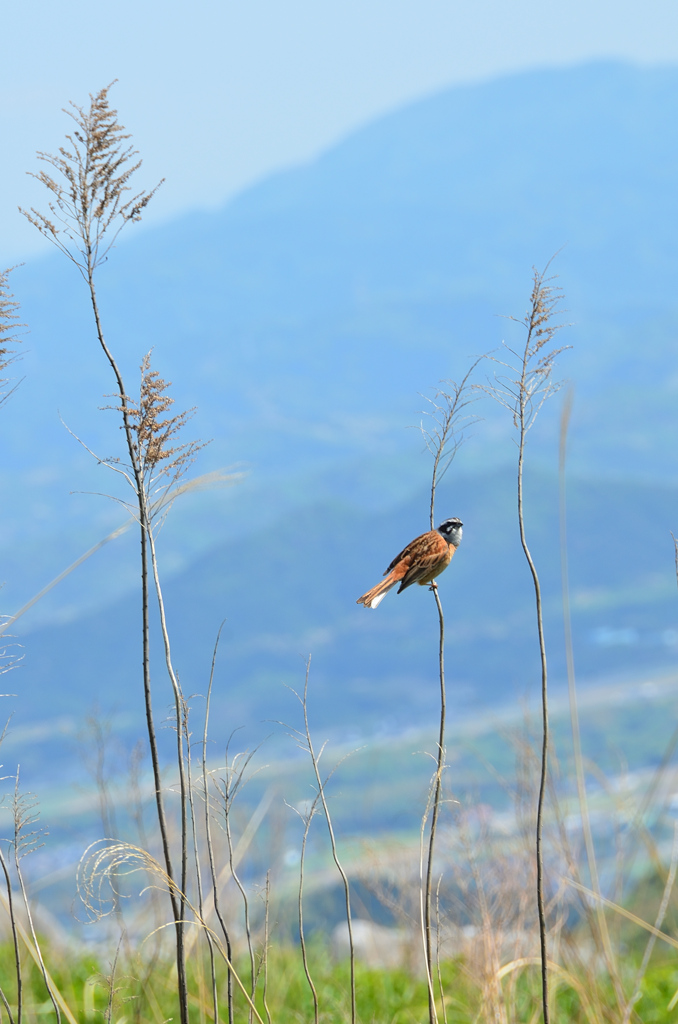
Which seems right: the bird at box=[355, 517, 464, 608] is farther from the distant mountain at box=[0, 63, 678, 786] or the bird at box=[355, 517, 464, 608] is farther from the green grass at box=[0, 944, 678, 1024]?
the distant mountain at box=[0, 63, 678, 786]

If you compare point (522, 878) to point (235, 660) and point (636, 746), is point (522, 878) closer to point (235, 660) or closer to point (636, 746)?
point (636, 746)

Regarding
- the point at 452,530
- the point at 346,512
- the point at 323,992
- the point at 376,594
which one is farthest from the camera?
the point at 346,512

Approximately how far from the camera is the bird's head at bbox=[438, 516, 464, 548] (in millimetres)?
1850

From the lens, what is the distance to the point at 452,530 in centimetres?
188

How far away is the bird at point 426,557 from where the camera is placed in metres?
1.86

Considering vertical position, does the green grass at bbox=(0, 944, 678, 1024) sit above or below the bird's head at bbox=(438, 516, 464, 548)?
below

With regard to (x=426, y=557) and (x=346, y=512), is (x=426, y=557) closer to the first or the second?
(x=426, y=557)

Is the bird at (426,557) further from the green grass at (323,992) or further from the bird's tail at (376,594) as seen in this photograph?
the green grass at (323,992)

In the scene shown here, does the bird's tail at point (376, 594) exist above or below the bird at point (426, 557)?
below

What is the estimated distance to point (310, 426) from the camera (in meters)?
183

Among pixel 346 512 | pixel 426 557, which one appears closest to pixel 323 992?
pixel 426 557

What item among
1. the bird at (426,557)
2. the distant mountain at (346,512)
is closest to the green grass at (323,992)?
the bird at (426,557)

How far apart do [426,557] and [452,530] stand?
7 centimetres

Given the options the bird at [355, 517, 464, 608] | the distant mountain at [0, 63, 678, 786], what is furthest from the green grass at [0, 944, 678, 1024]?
the distant mountain at [0, 63, 678, 786]
